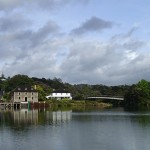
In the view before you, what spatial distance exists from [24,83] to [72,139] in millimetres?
99084

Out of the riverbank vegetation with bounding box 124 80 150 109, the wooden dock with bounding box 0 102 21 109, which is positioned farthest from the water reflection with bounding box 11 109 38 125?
the riverbank vegetation with bounding box 124 80 150 109

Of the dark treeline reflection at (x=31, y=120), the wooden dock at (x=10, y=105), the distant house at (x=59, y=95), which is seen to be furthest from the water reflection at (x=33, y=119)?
the distant house at (x=59, y=95)

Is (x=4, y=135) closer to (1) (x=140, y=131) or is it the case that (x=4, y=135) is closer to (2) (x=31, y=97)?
(1) (x=140, y=131)

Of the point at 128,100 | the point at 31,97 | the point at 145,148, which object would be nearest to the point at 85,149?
the point at 145,148

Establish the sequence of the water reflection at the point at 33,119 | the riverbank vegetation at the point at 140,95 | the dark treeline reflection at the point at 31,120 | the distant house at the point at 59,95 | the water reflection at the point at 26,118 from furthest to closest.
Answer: the distant house at the point at 59,95 < the riverbank vegetation at the point at 140,95 < the water reflection at the point at 26,118 < the water reflection at the point at 33,119 < the dark treeline reflection at the point at 31,120

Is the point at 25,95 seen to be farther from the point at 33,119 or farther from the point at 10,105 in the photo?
the point at 33,119

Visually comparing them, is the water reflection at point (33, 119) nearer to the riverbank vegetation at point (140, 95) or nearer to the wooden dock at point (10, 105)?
the wooden dock at point (10, 105)

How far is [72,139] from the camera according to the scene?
133 ft

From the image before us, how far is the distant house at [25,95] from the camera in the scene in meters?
118

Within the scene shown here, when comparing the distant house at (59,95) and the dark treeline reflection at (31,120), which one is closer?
the dark treeline reflection at (31,120)

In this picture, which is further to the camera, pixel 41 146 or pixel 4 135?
pixel 4 135

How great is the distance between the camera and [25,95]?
11869cm

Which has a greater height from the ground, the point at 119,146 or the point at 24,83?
the point at 24,83

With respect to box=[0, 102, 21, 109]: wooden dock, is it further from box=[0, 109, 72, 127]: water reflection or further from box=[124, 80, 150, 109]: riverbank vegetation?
box=[124, 80, 150, 109]: riverbank vegetation
